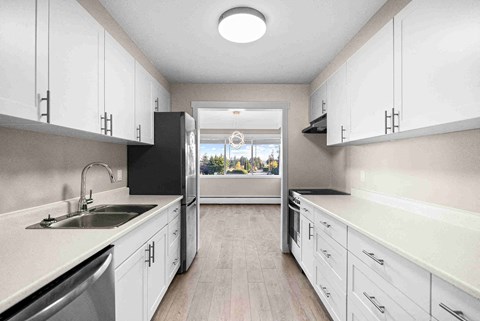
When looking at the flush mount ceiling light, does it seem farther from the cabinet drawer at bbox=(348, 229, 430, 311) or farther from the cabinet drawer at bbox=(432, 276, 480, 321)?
the cabinet drawer at bbox=(432, 276, 480, 321)

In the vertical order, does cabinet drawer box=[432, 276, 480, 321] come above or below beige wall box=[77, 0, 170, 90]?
below

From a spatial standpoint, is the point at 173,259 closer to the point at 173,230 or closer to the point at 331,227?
the point at 173,230

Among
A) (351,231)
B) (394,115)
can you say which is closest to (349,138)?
(394,115)

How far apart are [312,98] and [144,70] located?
7.13 ft

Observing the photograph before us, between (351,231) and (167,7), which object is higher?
(167,7)

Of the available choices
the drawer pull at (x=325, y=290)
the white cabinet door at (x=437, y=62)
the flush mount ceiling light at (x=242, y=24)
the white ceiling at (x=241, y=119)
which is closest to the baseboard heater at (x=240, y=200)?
the white ceiling at (x=241, y=119)

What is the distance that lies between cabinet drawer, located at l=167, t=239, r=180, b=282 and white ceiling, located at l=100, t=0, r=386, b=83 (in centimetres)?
200

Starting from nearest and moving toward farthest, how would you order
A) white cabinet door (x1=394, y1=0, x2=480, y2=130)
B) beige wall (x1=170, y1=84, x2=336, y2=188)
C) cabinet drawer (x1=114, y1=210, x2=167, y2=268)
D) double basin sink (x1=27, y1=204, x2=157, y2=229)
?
1. white cabinet door (x1=394, y1=0, x2=480, y2=130)
2. cabinet drawer (x1=114, y1=210, x2=167, y2=268)
3. double basin sink (x1=27, y1=204, x2=157, y2=229)
4. beige wall (x1=170, y1=84, x2=336, y2=188)

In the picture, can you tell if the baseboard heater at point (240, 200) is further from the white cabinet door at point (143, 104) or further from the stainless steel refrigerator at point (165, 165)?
the white cabinet door at point (143, 104)

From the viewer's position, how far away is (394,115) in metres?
1.62

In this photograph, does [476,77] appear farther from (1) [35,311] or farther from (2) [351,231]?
(1) [35,311]

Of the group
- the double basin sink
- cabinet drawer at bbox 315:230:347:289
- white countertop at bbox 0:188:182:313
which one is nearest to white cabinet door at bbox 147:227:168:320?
the double basin sink

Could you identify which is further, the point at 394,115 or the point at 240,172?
the point at 240,172

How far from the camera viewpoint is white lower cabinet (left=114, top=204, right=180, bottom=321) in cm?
145
